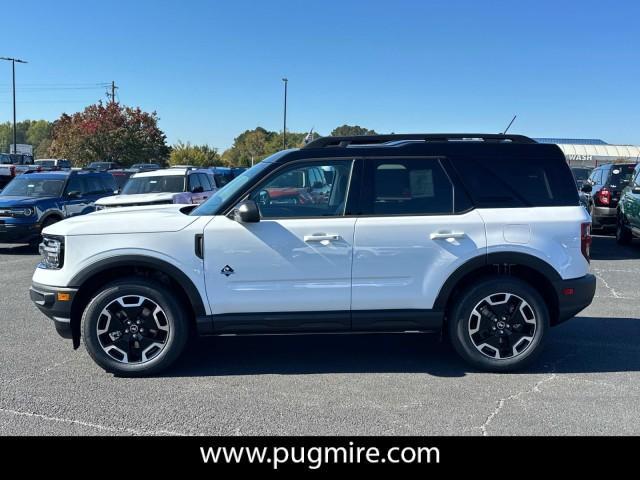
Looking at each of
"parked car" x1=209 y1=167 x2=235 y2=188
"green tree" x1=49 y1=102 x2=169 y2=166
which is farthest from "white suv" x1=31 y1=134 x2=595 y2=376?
"green tree" x1=49 y1=102 x2=169 y2=166

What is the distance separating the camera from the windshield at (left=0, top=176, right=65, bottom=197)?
13219 mm

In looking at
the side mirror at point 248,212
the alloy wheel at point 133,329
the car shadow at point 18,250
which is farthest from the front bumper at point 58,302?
the car shadow at point 18,250

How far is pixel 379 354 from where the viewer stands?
5707 millimetres

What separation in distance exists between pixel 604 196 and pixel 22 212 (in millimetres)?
12824

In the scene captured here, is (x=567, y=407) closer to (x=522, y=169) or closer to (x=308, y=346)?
(x=522, y=169)

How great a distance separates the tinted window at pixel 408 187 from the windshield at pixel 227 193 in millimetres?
934

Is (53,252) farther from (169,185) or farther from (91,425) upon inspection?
(169,185)

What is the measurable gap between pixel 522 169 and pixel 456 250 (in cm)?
93

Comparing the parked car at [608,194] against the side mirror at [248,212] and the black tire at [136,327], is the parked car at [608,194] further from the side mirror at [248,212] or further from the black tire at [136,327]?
the black tire at [136,327]

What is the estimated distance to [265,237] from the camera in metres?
4.88
